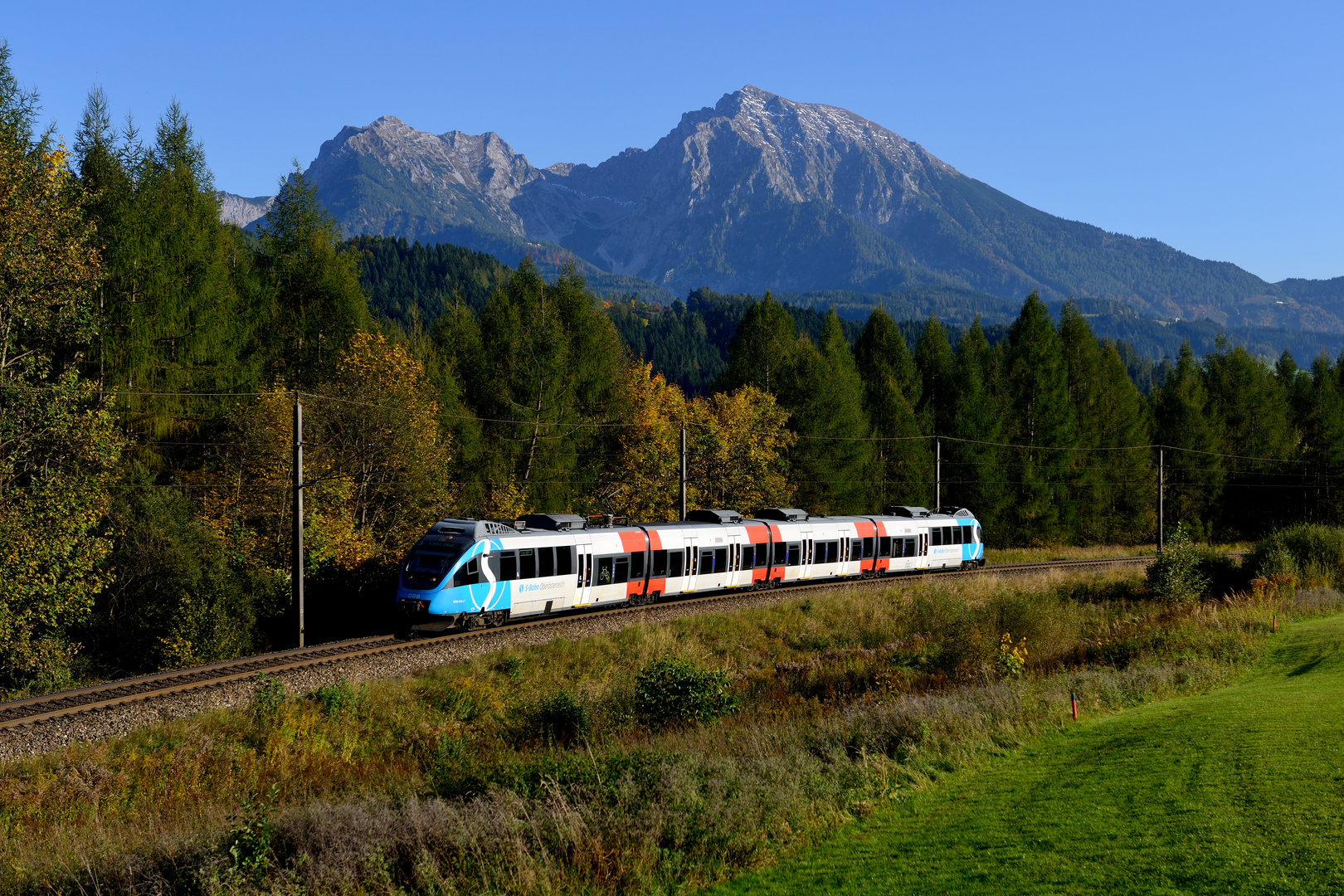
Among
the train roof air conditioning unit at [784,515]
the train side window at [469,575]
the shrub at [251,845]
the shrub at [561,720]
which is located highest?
the train roof air conditioning unit at [784,515]

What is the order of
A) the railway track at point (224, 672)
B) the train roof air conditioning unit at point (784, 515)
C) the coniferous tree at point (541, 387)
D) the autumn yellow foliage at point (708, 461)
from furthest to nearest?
the autumn yellow foliage at point (708, 461)
the coniferous tree at point (541, 387)
the train roof air conditioning unit at point (784, 515)
the railway track at point (224, 672)

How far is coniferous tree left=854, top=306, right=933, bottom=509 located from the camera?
66.4 m

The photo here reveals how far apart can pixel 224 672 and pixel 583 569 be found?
11.1m

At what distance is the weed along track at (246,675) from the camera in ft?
59.7

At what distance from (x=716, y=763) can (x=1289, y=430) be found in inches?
3450

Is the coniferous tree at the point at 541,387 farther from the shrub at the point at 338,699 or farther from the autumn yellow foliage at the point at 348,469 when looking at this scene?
the shrub at the point at 338,699

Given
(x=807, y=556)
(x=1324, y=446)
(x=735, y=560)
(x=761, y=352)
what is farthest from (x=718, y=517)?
(x=1324, y=446)

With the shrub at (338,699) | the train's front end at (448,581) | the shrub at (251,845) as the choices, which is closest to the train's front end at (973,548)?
the train's front end at (448,581)

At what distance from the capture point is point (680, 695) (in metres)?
20.0

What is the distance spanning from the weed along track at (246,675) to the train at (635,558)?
747 millimetres

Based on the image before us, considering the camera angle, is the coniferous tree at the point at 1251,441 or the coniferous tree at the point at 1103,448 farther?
the coniferous tree at the point at 1251,441

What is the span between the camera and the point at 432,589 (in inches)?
1036

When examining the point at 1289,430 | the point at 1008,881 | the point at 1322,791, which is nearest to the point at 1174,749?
the point at 1322,791

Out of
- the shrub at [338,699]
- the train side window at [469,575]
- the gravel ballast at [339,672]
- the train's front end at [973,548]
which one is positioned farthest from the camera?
the train's front end at [973,548]
